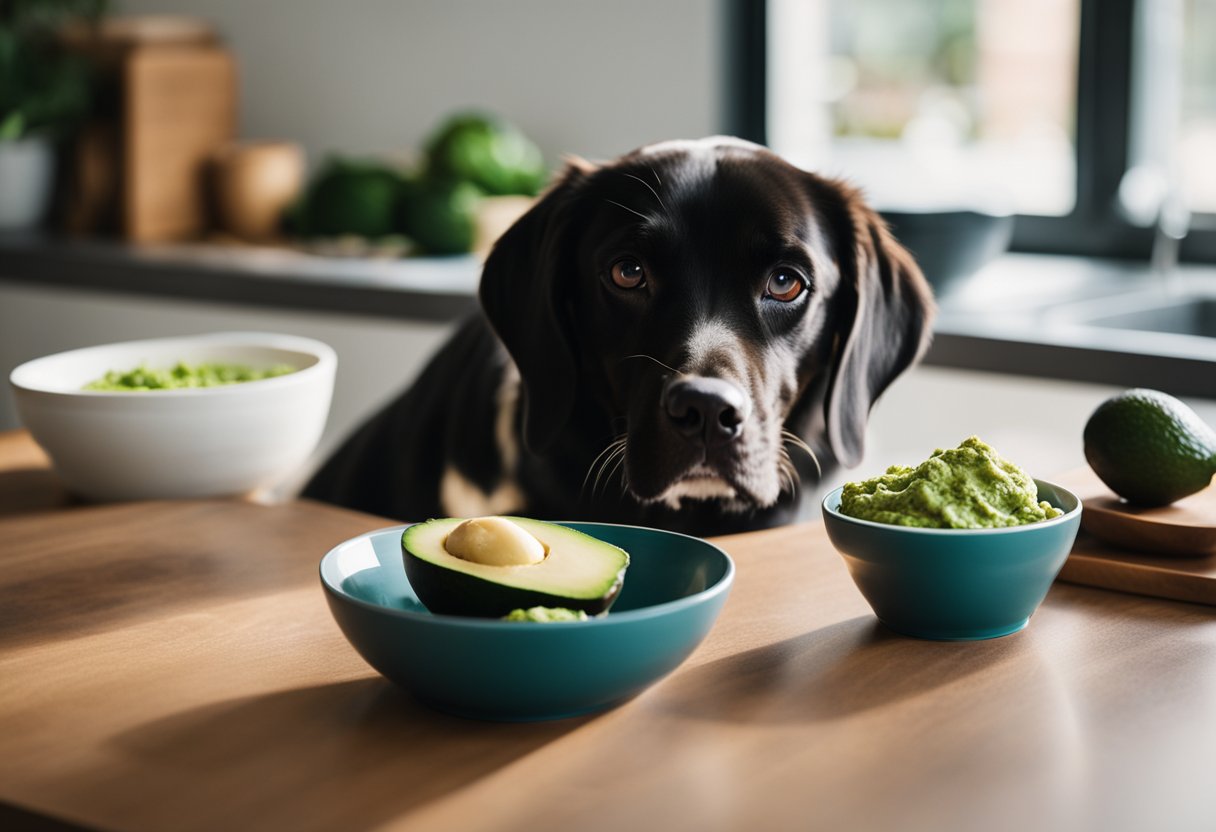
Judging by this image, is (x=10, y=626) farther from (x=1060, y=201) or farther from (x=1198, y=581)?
(x=1060, y=201)

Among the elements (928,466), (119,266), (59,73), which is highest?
(59,73)

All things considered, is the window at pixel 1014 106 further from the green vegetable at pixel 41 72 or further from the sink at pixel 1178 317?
the green vegetable at pixel 41 72

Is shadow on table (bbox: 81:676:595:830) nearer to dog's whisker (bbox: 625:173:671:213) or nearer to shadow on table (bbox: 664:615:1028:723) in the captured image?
shadow on table (bbox: 664:615:1028:723)

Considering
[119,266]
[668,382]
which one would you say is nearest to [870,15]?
[119,266]

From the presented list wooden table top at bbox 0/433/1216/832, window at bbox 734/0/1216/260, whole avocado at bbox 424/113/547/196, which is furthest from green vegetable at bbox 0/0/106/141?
wooden table top at bbox 0/433/1216/832

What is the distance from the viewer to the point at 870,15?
10.4 ft

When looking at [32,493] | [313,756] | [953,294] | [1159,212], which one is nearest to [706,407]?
[313,756]

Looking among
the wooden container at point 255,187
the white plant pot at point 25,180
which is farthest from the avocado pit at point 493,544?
the white plant pot at point 25,180

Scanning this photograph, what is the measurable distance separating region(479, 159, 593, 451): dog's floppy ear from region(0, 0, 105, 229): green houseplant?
2214 millimetres

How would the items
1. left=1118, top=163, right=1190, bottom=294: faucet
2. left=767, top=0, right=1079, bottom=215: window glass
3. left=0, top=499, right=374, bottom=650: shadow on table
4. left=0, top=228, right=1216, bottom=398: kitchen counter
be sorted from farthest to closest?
left=767, top=0, right=1079, bottom=215: window glass
left=1118, top=163, right=1190, bottom=294: faucet
left=0, top=228, right=1216, bottom=398: kitchen counter
left=0, top=499, right=374, bottom=650: shadow on table

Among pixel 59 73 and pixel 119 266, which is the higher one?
pixel 59 73

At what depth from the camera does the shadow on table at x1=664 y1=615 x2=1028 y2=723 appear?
0.87 meters

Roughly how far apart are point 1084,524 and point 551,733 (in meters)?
0.54

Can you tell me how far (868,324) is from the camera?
4.89 ft
